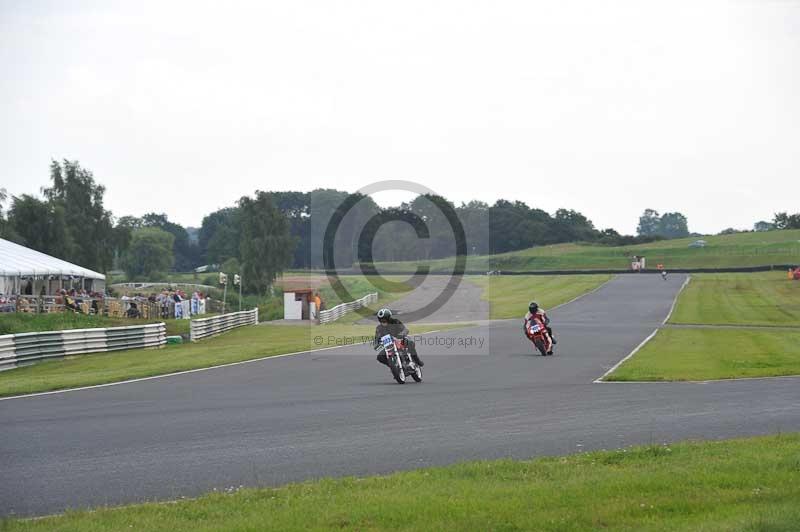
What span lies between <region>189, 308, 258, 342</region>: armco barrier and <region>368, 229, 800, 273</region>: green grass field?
46.0 m

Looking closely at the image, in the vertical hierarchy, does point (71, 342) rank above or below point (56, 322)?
below

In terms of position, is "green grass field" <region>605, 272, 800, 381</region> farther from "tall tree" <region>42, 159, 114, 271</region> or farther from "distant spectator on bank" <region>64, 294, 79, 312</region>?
"tall tree" <region>42, 159, 114, 271</region>

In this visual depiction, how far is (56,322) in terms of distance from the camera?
115ft

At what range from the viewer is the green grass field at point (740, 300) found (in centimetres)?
4969

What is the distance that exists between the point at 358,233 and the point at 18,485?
247 ft

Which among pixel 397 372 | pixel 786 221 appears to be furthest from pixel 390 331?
pixel 786 221

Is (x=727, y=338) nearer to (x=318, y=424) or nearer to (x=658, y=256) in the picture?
(x=318, y=424)

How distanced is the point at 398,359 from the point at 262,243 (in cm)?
7216

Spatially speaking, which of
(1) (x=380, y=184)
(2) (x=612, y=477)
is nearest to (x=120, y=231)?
(1) (x=380, y=184)

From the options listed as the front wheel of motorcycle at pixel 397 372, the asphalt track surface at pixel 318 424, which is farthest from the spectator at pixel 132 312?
the front wheel of motorcycle at pixel 397 372

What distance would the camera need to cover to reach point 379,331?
1925 cm

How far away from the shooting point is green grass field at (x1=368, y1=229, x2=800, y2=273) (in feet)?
359

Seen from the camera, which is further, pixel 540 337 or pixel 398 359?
pixel 540 337

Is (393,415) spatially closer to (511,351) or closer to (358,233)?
(511,351)
